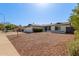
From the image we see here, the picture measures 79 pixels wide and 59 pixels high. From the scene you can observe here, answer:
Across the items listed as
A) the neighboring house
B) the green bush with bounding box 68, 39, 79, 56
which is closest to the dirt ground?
the neighboring house

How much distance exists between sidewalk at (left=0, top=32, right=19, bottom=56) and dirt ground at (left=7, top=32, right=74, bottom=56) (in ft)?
0.32

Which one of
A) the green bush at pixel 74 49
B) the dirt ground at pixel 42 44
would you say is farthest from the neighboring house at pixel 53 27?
the green bush at pixel 74 49

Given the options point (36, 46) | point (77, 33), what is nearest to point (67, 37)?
point (77, 33)

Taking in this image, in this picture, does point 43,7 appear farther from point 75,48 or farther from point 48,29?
point 75,48

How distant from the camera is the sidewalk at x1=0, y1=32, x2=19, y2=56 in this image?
4.29 m

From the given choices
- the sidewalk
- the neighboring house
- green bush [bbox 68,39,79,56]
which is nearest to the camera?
green bush [bbox 68,39,79,56]

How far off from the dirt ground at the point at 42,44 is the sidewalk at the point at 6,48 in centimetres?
10

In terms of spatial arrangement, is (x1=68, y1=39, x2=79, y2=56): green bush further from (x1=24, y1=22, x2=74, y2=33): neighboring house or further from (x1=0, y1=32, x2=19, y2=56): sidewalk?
(x1=0, y1=32, x2=19, y2=56): sidewalk

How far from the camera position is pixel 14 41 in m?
5.12

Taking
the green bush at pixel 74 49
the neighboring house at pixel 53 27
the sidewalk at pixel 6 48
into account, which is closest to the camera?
the green bush at pixel 74 49

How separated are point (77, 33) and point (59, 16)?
462mm

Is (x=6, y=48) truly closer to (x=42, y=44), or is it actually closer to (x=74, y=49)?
(x=42, y=44)

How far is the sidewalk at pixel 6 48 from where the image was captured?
14.1 ft

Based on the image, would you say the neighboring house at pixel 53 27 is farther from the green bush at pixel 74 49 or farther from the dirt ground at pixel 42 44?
the green bush at pixel 74 49
